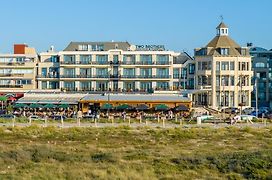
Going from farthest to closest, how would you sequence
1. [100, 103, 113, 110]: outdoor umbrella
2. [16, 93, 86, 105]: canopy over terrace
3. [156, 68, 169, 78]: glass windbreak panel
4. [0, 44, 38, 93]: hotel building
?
1. [0, 44, 38, 93]: hotel building
2. [156, 68, 169, 78]: glass windbreak panel
3. [16, 93, 86, 105]: canopy over terrace
4. [100, 103, 113, 110]: outdoor umbrella

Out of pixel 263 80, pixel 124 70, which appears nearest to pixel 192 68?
pixel 124 70

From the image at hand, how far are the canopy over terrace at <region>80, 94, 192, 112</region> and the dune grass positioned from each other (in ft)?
91.2

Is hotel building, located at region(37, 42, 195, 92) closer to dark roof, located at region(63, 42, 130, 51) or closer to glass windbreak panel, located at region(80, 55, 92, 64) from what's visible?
glass windbreak panel, located at region(80, 55, 92, 64)

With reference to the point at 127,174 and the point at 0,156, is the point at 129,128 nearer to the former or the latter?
the point at 0,156

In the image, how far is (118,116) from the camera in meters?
73.1

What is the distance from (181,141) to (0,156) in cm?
1665

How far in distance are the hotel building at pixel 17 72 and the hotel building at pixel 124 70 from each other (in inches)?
201

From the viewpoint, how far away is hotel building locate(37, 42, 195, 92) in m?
89.8

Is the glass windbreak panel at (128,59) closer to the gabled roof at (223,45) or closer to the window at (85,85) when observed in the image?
the window at (85,85)

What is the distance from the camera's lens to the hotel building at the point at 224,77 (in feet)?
275

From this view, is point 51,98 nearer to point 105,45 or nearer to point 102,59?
point 102,59

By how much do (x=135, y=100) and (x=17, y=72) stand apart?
85.3 ft

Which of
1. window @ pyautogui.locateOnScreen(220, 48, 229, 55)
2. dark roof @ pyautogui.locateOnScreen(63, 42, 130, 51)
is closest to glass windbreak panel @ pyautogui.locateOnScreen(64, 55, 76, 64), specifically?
dark roof @ pyautogui.locateOnScreen(63, 42, 130, 51)

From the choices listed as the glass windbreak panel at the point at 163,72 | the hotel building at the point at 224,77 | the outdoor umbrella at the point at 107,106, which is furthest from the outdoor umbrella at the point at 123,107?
the glass windbreak panel at the point at 163,72
